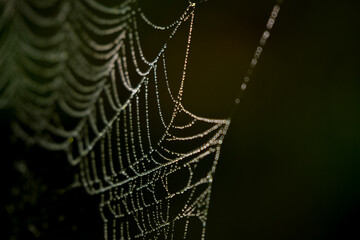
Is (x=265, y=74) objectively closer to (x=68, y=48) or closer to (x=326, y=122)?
(x=326, y=122)

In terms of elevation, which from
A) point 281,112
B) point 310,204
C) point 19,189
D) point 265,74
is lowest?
point 19,189

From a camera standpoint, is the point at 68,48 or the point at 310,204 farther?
the point at 310,204

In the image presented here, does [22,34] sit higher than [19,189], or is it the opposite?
[22,34]

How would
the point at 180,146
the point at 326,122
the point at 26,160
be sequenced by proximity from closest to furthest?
the point at 26,160
the point at 180,146
the point at 326,122

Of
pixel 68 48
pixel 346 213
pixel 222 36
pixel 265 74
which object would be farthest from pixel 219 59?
pixel 68 48

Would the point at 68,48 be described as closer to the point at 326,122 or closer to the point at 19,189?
the point at 19,189

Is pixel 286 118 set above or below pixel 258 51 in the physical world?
below

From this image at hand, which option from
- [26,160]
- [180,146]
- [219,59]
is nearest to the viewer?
[26,160]
